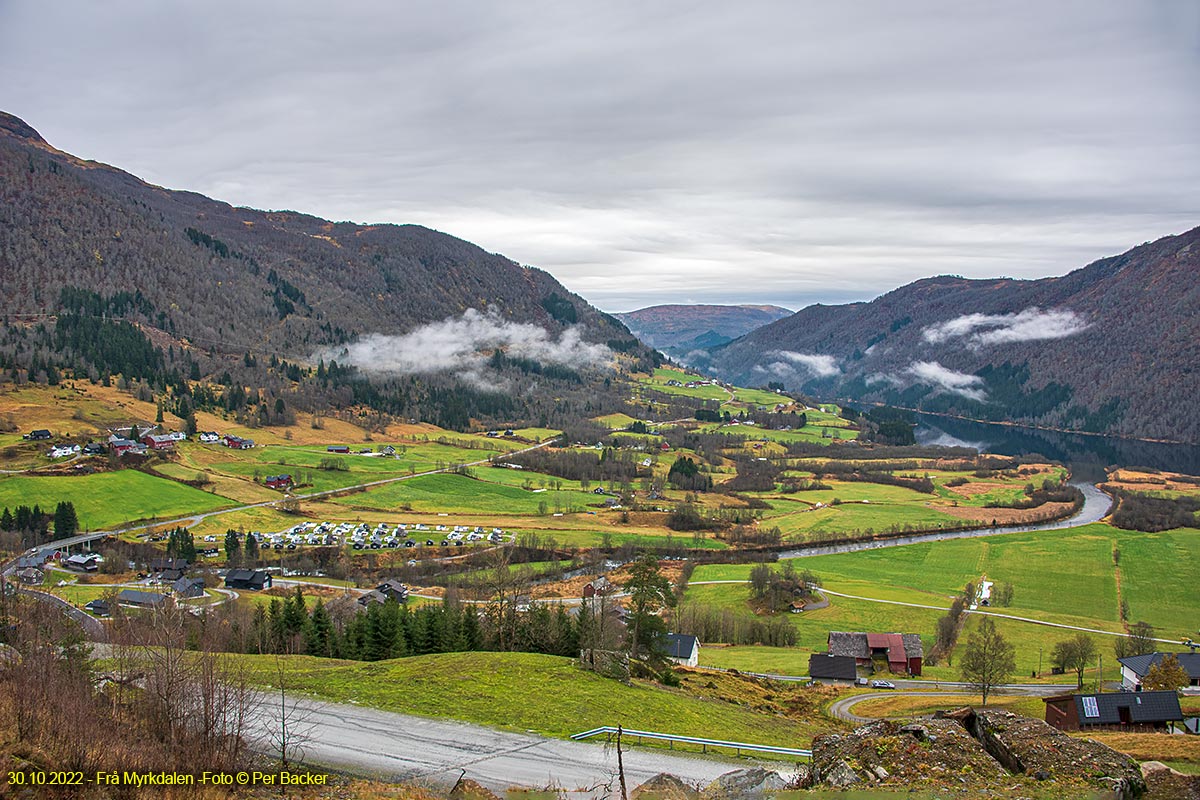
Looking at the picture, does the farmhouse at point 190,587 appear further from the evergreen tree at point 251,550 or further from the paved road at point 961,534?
the paved road at point 961,534

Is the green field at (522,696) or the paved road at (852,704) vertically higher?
the green field at (522,696)

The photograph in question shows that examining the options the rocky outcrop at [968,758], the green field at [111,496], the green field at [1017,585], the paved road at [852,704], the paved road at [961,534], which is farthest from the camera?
the paved road at [961,534]

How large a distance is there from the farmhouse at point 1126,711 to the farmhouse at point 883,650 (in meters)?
19.1

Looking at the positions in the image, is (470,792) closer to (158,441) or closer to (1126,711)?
(1126,711)

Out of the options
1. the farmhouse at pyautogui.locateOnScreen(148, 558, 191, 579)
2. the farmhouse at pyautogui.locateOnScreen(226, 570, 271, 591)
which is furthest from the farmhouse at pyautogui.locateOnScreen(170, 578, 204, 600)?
the farmhouse at pyautogui.locateOnScreen(148, 558, 191, 579)

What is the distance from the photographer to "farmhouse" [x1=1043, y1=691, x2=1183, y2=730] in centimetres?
3091

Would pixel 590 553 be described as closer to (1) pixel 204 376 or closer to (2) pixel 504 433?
(2) pixel 504 433

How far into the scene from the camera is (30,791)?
11844 mm

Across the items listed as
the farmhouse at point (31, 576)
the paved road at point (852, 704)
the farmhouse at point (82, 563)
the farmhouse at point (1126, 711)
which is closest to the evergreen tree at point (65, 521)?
the farmhouse at point (82, 563)

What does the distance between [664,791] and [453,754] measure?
7.66m

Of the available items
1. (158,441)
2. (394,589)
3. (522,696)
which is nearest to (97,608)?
(394,589)

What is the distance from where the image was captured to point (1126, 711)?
1228 inches

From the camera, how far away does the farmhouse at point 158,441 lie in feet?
353

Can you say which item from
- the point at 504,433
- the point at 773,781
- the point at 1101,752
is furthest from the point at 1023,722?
the point at 504,433
